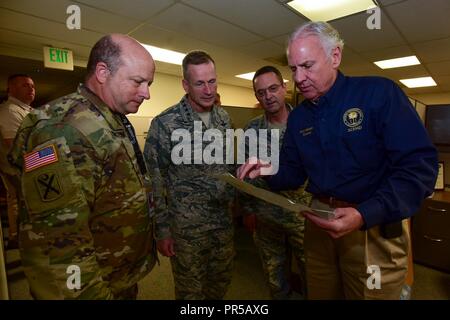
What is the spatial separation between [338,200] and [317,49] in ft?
1.90

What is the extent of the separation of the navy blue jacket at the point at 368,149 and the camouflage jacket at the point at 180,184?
55 centimetres

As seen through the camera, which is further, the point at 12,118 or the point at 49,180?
the point at 12,118

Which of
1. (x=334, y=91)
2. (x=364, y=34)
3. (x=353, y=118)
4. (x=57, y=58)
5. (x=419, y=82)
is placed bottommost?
(x=353, y=118)

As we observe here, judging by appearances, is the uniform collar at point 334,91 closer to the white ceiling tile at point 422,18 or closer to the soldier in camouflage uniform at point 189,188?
the soldier in camouflage uniform at point 189,188

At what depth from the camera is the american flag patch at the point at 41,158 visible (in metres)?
0.68

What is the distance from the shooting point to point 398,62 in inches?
173

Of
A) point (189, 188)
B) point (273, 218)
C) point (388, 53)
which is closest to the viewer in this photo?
point (189, 188)

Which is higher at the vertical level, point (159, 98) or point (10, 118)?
point (159, 98)

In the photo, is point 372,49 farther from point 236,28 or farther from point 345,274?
point 345,274

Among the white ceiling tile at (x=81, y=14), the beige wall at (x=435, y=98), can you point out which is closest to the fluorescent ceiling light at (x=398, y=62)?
the beige wall at (x=435, y=98)

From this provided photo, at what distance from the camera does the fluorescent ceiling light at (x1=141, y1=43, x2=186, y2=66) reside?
12.2 ft

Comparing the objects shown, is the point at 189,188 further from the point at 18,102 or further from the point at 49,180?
the point at 18,102

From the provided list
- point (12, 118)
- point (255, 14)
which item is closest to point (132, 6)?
point (255, 14)

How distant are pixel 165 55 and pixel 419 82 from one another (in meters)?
5.73
